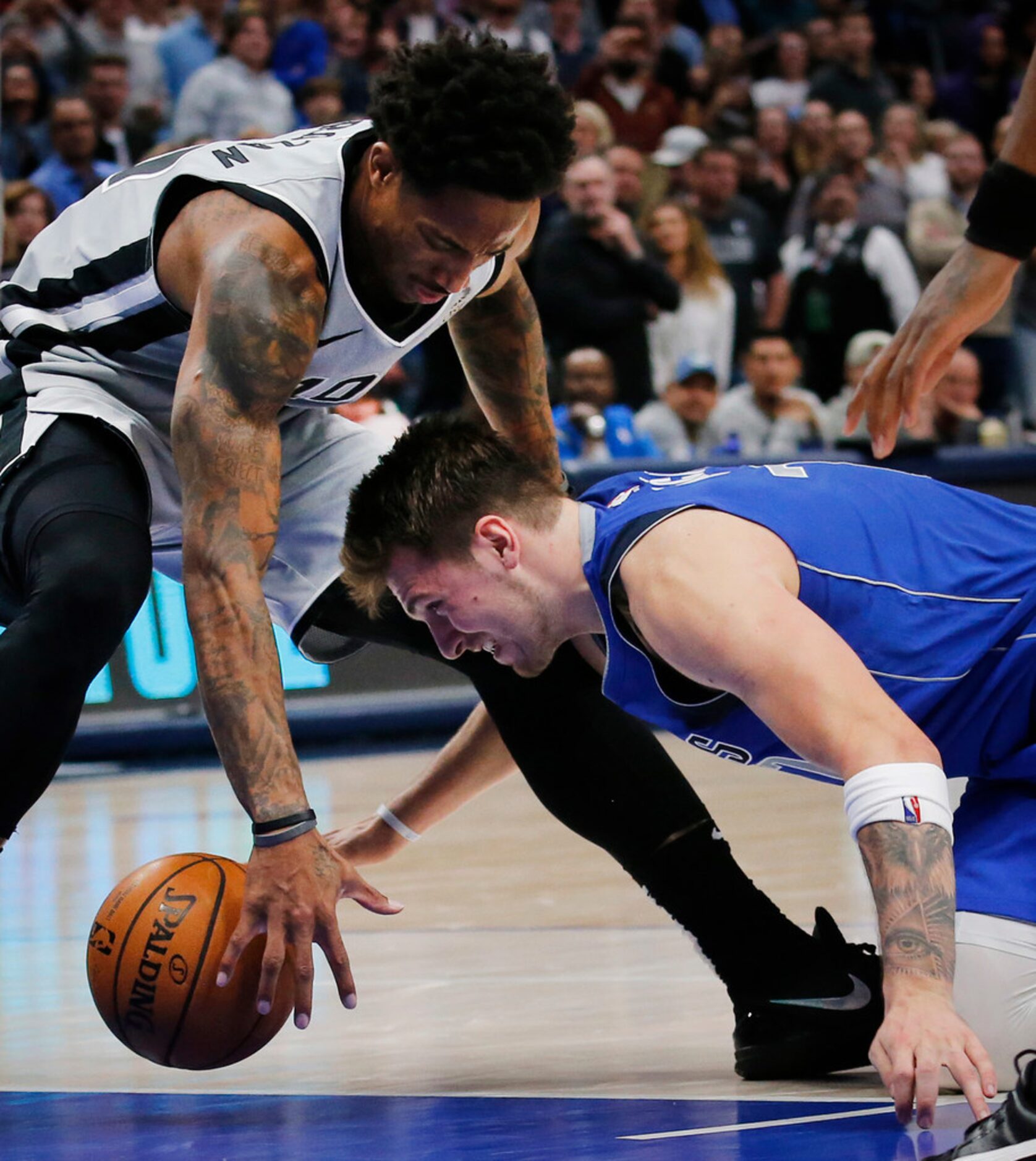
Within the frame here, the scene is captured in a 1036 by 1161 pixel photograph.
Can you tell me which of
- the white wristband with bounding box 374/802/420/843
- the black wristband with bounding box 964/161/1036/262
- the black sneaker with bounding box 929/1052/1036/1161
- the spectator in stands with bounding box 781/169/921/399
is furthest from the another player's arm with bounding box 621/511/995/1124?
the spectator in stands with bounding box 781/169/921/399

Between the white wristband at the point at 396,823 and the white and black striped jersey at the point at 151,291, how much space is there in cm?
84

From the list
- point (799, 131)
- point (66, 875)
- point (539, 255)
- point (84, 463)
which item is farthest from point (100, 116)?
point (84, 463)

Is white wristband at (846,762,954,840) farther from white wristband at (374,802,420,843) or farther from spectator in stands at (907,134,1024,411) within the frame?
spectator in stands at (907,134,1024,411)

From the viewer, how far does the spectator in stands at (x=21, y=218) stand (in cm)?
910

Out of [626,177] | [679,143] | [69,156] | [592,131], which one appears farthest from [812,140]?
[69,156]

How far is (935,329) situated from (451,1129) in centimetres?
190

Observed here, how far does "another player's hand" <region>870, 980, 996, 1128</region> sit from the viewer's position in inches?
93.1

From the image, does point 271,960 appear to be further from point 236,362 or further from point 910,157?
point 910,157

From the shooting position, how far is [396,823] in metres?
3.98

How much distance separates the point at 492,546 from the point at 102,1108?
1203 mm

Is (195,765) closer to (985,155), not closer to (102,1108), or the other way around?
(102,1108)

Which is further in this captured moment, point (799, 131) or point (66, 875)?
point (799, 131)

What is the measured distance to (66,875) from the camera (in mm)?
6188

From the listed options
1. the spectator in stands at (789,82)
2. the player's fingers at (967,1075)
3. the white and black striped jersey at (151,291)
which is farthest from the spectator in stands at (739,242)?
the player's fingers at (967,1075)
